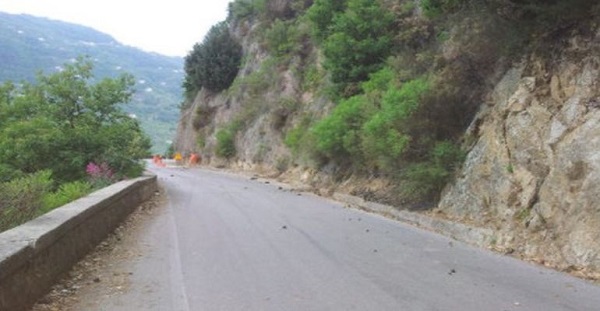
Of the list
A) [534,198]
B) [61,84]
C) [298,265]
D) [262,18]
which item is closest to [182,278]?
[298,265]

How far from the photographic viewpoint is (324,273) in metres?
8.66

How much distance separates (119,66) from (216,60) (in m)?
105

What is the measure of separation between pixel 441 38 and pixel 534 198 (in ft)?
27.2

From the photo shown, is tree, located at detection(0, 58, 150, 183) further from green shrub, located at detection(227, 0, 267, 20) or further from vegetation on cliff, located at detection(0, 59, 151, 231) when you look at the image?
green shrub, located at detection(227, 0, 267, 20)

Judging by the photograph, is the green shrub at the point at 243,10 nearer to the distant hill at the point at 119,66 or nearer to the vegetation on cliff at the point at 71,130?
the distant hill at the point at 119,66

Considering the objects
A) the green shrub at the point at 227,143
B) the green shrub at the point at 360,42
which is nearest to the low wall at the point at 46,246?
the green shrub at the point at 360,42

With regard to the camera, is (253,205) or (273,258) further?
(253,205)

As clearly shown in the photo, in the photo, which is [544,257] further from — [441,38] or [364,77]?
[364,77]

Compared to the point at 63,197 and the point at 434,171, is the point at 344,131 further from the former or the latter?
the point at 63,197

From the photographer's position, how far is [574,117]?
10.8m

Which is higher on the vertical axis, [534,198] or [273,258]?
[534,198]

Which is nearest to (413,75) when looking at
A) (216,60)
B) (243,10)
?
(216,60)

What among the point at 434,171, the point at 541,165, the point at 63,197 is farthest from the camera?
the point at 434,171

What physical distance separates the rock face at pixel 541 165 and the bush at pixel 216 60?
132 ft
